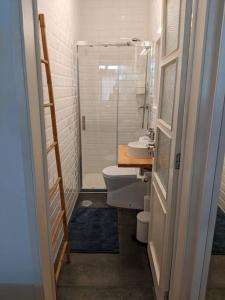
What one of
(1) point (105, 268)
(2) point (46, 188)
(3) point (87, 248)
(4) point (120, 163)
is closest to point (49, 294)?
(2) point (46, 188)

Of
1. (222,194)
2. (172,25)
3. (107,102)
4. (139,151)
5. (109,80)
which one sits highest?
(172,25)

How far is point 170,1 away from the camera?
1490mm

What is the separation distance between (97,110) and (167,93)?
2135 millimetres

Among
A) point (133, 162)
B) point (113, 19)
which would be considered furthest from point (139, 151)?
point (113, 19)

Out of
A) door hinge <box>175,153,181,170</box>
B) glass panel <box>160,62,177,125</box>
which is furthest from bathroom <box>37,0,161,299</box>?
door hinge <box>175,153,181,170</box>

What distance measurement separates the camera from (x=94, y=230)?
2506 millimetres

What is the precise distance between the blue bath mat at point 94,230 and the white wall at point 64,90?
0.63 feet

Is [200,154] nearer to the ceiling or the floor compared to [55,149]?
nearer to the ceiling

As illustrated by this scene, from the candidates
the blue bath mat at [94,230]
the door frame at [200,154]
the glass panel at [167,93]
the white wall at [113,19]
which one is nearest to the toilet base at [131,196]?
the blue bath mat at [94,230]

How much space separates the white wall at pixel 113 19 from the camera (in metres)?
3.53

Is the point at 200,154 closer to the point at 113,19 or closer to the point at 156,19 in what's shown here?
the point at 156,19

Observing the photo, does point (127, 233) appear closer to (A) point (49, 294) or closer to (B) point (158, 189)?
(B) point (158, 189)

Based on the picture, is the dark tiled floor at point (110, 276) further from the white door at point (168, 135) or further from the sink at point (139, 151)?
the sink at point (139, 151)

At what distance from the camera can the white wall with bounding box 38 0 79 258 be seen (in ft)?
6.36
